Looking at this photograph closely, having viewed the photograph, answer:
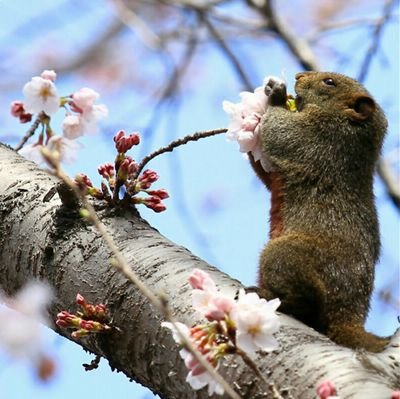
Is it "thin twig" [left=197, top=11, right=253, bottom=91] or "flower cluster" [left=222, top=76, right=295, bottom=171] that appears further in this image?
"thin twig" [left=197, top=11, right=253, bottom=91]

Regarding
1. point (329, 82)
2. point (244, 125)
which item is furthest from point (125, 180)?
point (329, 82)

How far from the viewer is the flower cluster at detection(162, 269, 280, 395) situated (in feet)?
5.81

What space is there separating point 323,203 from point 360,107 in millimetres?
733

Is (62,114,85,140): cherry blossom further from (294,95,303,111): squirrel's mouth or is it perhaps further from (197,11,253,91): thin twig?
(197,11,253,91): thin twig

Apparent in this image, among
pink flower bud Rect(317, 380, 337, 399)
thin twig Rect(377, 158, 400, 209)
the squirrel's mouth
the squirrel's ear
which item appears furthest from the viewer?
thin twig Rect(377, 158, 400, 209)

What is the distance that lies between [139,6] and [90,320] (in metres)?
7.07

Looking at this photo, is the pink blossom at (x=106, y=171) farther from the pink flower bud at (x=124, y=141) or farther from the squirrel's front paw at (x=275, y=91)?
the squirrel's front paw at (x=275, y=91)

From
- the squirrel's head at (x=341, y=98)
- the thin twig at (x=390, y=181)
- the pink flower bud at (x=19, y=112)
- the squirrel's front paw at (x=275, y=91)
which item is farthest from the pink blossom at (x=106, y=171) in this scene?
the thin twig at (x=390, y=181)

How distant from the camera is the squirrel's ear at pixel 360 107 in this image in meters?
3.87

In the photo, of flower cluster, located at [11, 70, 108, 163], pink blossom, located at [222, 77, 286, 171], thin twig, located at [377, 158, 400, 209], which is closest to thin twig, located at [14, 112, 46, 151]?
flower cluster, located at [11, 70, 108, 163]

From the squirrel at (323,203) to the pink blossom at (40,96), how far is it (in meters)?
0.89

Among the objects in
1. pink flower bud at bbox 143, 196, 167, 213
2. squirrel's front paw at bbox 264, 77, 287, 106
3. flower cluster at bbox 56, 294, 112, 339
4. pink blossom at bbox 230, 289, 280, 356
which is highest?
squirrel's front paw at bbox 264, 77, 287, 106

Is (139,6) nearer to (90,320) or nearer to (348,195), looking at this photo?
(348,195)

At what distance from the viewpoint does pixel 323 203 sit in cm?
337
